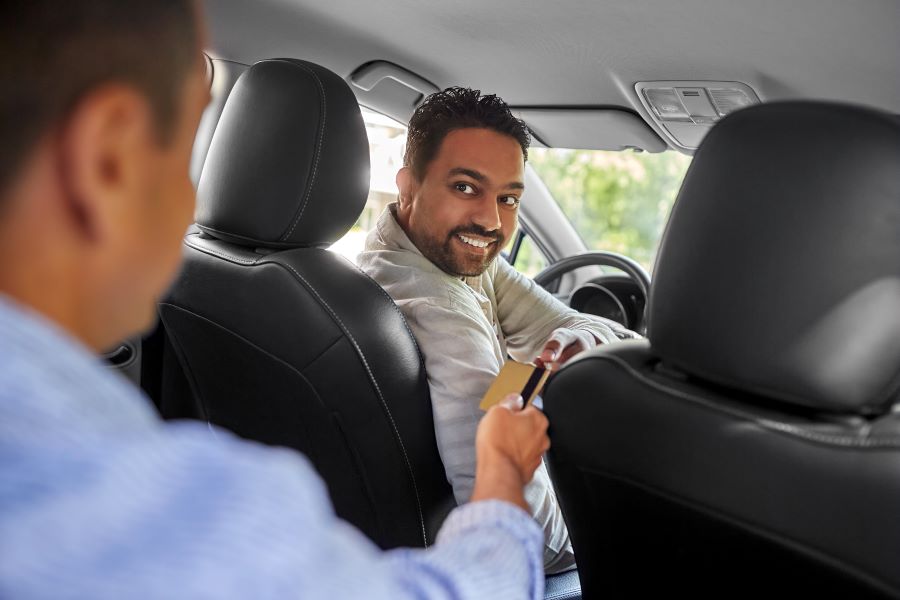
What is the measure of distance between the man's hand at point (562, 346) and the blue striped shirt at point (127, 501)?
1.23 meters

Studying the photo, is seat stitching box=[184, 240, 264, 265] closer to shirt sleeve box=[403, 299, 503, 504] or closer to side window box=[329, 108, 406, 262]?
shirt sleeve box=[403, 299, 503, 504]

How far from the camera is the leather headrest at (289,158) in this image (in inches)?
69.4

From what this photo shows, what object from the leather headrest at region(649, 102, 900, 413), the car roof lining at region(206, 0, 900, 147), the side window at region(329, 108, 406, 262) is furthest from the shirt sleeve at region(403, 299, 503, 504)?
the side window at region(329, 108, 406, 262)

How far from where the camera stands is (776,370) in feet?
3.49

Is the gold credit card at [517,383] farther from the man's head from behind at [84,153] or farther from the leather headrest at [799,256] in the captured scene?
the man's head from behind at [84,153]

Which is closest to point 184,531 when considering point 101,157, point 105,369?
point 105,369

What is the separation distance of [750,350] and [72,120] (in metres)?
0.81

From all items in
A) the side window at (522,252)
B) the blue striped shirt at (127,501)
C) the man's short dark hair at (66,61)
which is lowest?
the side window at (522,252)

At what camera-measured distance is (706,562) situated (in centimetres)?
124

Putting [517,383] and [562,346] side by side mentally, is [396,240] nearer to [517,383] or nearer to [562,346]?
[562,346]

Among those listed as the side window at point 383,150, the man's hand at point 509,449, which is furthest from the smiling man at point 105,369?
the side window at point 383,150

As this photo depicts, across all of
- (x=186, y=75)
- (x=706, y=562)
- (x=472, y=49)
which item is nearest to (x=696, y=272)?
(x=706, y=562)

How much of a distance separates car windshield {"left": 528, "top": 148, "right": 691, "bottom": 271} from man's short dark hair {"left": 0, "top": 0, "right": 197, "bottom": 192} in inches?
245

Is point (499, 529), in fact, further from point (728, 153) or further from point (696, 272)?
point (728, 153)
